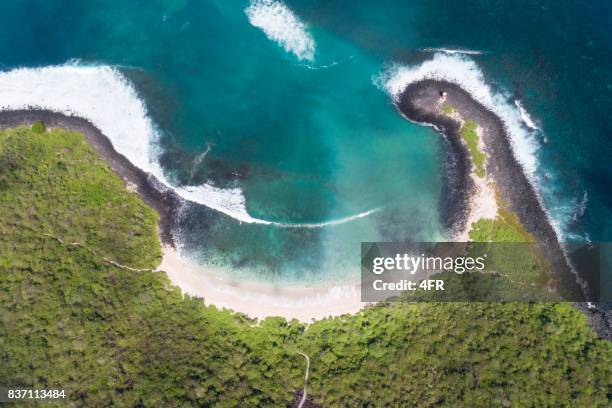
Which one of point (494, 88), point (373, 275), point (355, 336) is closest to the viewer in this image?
point (355, 336)

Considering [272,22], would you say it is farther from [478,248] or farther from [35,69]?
[478,248]

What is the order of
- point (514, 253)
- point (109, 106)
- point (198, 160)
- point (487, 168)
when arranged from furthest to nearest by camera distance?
point (109, 106)
point (198, 160)
point (487, 168)
point (514, 253)

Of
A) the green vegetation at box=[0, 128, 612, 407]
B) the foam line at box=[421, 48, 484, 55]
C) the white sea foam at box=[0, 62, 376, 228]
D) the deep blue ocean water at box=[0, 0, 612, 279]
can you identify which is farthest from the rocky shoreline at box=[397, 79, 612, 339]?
the white sea foam at box=[0, 62, 376, 228]

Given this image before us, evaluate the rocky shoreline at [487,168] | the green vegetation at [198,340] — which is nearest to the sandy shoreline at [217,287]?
the green vegetation at [198,340]

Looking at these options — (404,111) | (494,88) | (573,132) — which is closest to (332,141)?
(404,111)

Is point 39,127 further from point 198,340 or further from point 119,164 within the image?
point 198,340

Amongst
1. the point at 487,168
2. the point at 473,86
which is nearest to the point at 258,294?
the point at 487,168
